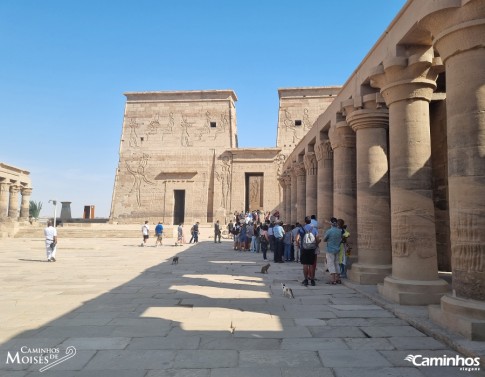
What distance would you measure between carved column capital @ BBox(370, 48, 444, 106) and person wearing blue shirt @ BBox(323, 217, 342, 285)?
8.89ft

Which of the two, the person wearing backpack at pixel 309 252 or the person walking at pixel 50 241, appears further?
the person walking at pixel 50 241

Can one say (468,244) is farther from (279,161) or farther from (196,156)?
(196,156)

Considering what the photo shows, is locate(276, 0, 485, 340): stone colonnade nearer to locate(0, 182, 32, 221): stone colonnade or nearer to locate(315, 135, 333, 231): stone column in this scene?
locate(315, 135, 333, 231): stone column

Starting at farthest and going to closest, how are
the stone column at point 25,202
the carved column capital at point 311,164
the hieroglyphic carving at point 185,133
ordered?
Answer: the hieroglyphic carving at point 185,133
the stone column at point 25,202
the carved column capital at point 311,164

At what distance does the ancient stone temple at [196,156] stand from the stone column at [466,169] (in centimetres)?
2501

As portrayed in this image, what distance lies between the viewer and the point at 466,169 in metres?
3.93

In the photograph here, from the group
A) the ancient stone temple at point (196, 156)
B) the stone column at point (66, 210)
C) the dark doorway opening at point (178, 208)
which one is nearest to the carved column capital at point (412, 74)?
the ancient stone temple at point (196, 156)

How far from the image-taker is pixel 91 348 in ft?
11.6

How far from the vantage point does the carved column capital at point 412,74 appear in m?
5.47

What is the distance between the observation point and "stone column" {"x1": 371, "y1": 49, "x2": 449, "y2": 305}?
17.4ft

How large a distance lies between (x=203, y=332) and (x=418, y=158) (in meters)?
4.01

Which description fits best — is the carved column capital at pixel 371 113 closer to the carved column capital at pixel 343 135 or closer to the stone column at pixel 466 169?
the carved column capital at pixel 343 135

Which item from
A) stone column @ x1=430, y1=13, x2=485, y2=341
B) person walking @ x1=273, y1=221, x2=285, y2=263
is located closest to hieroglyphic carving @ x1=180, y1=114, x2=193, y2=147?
person walking @ x1=273, y1=221, x2=285, y2=263

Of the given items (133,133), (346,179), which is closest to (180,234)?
(346,179)
